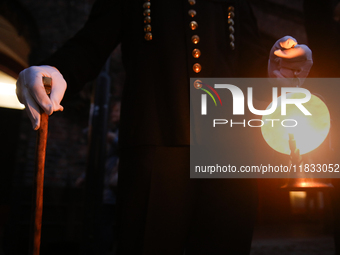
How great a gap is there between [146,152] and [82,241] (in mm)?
1387

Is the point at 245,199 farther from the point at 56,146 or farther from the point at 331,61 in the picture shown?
the point at 56,146

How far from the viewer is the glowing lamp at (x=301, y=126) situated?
565 mm

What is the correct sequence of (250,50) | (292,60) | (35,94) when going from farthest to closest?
1. (250,50)
2. (292,60)
3. (35,94)

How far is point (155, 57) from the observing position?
745mm

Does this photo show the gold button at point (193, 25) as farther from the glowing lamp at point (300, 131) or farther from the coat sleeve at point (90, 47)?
the glowing lamp at point (300, 131)

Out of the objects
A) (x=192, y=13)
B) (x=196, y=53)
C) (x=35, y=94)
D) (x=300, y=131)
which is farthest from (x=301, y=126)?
(x=35, y=94)

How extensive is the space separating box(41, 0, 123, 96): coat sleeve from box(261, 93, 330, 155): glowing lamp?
0.52m

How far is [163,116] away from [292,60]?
39 cm

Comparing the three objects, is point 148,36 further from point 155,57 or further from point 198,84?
point 198,84

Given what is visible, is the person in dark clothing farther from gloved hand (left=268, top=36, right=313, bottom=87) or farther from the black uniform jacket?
gloved hand (left=268, top=36, right=313, bottom=87)

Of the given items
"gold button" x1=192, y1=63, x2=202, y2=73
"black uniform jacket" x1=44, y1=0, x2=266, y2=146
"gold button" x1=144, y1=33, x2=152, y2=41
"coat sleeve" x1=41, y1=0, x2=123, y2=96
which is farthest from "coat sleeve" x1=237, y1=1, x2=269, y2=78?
"coat sleeve" x1=41, y1=0, x2=123, y2=96

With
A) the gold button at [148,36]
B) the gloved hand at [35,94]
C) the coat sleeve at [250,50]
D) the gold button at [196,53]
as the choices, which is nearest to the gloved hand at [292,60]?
the coat sleeve at [250,50]

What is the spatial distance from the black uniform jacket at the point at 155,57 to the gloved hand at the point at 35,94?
85mm

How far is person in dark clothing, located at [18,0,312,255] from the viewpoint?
0.66 metres
